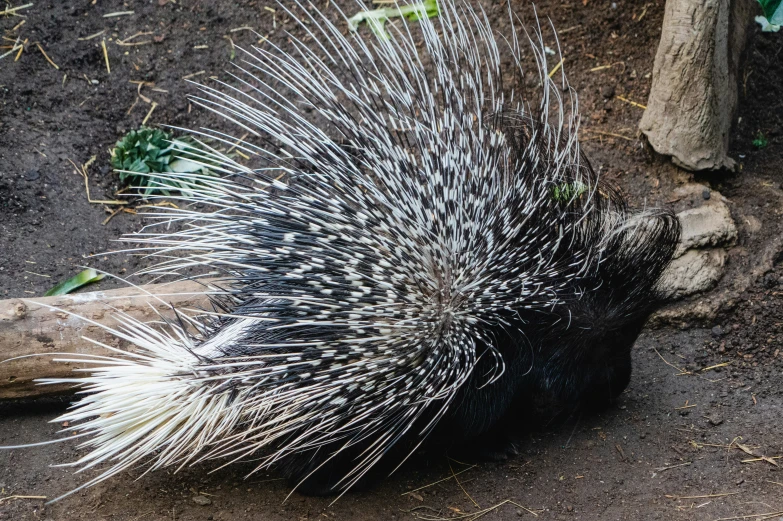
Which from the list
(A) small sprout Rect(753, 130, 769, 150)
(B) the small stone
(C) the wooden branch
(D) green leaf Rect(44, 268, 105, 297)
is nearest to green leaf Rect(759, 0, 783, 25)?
(A) small sprout Rect(753, 130, 769, 150)

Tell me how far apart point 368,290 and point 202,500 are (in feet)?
3.36

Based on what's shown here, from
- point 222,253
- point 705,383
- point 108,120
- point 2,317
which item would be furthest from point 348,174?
point 108,120

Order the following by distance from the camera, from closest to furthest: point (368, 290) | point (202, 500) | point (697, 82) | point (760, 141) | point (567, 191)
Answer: point (368, 290), point (202, 500), point (567, 191), point (697, 82), point (760, 141)

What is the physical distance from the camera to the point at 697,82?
10.6ft

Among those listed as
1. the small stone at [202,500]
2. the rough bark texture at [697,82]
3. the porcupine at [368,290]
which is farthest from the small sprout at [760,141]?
the small stone at [202,500]

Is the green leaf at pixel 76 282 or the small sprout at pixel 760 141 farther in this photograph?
the small sprout at pixel 760 141

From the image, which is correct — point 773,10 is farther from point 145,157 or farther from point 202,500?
point 145,157

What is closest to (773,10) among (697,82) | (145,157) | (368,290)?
(697,82)

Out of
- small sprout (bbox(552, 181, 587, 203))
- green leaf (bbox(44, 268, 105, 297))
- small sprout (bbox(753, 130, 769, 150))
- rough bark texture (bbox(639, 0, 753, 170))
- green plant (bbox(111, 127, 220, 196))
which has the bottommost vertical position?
small sprout (bbox(753, 130, 769, 150))

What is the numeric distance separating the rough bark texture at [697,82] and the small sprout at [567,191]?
0.96 m

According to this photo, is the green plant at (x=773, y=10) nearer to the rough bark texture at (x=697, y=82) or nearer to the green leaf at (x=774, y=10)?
the green leaf at (x=774, y=10)

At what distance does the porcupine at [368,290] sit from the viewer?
219 centimetres

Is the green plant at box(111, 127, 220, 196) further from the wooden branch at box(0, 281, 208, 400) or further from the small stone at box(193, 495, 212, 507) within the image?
the small stone at box(193, 495, 212, 507)

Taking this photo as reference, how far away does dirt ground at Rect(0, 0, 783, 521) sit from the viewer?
8.30 feet
